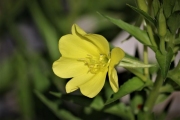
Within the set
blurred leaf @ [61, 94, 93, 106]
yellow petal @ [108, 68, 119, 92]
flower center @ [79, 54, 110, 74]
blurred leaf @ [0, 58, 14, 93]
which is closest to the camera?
yellow petal @ [108, 68, 119, 92]

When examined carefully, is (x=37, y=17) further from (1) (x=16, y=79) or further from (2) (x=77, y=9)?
(1) (x=16, y=79)

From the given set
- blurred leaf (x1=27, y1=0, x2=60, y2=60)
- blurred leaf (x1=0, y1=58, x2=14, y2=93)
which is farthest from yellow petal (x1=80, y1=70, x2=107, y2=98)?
blurred leaf (x1=0, y1=58, x2=14, y2=93)

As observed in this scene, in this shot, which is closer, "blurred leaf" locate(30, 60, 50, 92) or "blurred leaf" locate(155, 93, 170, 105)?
"blurred leaf" locate(155, 93, 170, 105)

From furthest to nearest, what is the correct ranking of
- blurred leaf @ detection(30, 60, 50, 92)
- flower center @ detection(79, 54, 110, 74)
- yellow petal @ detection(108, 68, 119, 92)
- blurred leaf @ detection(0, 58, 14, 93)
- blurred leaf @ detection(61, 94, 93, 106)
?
blurred leaf @ detection(0, 58, 14, 93) → blurred leaf @ detection(30, 60, 50, 92) → blurred leaf @ detection(61, 94, 93, 106) → flower center @ detection(79, 54, 110, 74) → yellow petal @ detection(108, 68, 119, 92)

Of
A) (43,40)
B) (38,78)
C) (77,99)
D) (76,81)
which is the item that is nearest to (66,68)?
(76,81)

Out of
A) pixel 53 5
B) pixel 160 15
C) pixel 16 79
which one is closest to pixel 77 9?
pixel 53 5

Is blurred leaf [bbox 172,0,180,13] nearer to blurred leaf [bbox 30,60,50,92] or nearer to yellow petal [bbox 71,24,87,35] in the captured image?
yellow petal [bbox 71,24,87,35]

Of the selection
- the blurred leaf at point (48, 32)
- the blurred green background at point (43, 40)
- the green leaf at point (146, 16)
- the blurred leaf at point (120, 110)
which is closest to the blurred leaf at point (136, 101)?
the blurred leaf at point (120, 110)
